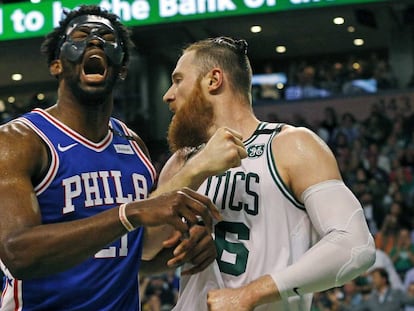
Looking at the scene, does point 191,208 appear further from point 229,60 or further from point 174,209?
point 229,60

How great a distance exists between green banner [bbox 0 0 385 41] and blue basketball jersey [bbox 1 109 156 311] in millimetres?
12088

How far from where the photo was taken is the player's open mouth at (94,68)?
3193 millimetres

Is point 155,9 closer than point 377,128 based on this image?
No

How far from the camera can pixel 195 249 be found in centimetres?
292

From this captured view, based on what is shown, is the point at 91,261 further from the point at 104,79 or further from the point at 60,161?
the point at 104,79

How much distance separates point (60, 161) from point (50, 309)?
56 centimetres

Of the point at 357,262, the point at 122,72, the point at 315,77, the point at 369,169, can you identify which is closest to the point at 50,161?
the point at 122,72

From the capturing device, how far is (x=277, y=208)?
3.19 meters

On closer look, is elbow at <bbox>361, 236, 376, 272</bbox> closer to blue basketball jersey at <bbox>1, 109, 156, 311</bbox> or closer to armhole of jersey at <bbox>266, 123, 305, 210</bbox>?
armhole of jersey at <bbox>266, 123, 305, 210</bbox>

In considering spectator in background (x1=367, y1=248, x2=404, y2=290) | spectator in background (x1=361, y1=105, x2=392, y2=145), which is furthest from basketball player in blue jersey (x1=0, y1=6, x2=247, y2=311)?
spectator in background (x1=361, y1=105, x2=392, y2=145)

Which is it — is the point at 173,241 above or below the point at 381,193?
above

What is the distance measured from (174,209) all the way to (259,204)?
66 centimetres

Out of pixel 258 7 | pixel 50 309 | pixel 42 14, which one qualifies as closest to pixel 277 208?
pixel 50 309

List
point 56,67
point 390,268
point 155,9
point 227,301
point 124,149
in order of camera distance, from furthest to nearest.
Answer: point 155,9
point 390,268
point 124,149
point 56,67
point 227,301
